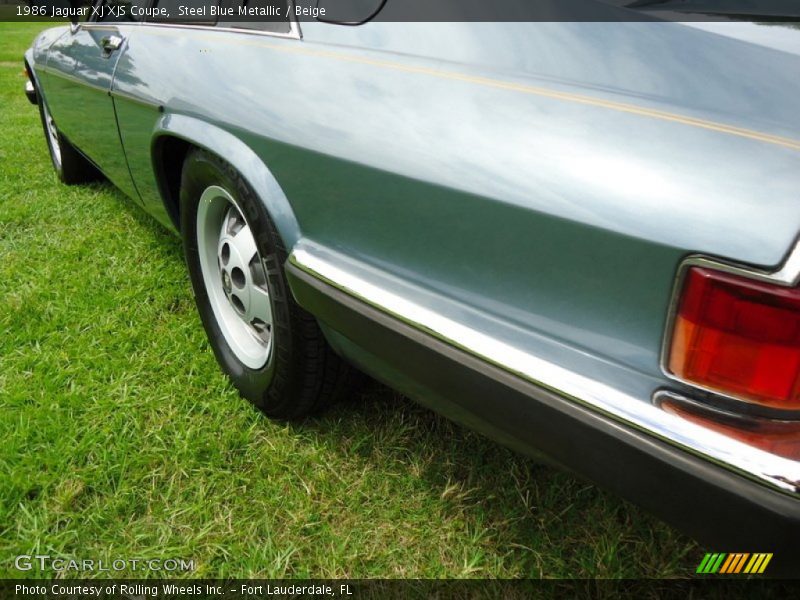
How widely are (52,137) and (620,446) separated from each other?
449 cm

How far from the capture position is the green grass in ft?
5.22

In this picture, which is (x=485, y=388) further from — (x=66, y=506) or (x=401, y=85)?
(x=66, y=506)

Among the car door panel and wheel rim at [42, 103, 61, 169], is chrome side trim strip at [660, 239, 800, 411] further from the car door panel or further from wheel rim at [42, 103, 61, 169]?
wheel rim at [42, 103, 61, 169]

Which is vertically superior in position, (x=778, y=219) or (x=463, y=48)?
(x=463, y=48)

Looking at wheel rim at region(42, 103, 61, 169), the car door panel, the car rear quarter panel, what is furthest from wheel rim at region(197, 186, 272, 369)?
wheel rim at region(42, 103, 61, 169)

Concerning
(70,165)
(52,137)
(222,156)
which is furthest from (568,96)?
(52,137)

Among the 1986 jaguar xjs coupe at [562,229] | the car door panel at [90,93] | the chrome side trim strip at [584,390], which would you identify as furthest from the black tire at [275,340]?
the car door panel at [90,93]

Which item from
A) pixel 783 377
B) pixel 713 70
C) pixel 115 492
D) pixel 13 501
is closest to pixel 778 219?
pixel 783 377

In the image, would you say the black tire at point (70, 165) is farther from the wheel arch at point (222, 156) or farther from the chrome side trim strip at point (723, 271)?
the chrome side trim strip at point (723, 271)

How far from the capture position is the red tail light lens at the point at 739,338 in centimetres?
89

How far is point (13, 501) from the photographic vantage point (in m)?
1.72

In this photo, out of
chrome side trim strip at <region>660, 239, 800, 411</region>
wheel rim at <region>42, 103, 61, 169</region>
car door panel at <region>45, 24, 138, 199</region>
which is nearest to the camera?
chrome side trim strip at <region>660, 239, 800, 411</region>

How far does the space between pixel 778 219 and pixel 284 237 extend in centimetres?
106

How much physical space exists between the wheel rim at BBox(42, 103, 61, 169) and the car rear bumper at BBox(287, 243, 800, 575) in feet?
12.2
